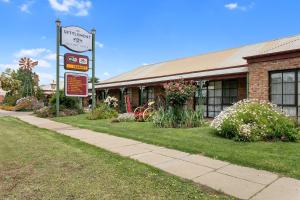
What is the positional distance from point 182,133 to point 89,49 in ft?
39.6

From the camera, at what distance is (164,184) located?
156 inches

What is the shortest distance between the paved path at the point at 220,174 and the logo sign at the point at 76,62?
12557mm

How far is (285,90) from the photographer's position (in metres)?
10.5

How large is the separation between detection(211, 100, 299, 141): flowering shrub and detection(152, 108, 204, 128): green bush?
2188mm

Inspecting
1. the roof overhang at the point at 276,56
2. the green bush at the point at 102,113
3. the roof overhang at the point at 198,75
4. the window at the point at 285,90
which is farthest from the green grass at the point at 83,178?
the roof overhang at the point at 198,75

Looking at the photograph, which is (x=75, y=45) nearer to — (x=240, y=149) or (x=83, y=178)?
(x=240, y=149)

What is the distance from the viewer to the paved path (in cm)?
364

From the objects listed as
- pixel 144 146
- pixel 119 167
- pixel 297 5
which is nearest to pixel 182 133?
pixel 144 146

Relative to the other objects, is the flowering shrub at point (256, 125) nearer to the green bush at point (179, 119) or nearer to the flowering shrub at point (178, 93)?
the green bush at point (179, 119)

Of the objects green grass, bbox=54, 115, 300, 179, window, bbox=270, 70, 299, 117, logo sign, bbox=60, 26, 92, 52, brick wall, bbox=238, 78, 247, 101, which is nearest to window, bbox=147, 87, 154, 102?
logo sign, bbox=60, 26, 92, 52

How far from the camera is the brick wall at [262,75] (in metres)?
10.4

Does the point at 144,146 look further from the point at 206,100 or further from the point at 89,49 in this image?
the point at 89,49

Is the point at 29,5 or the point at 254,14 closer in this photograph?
the point at 29,5

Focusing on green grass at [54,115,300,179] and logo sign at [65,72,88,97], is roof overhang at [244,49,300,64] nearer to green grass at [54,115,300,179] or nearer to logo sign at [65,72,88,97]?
green grass at [54,115,300,179]
